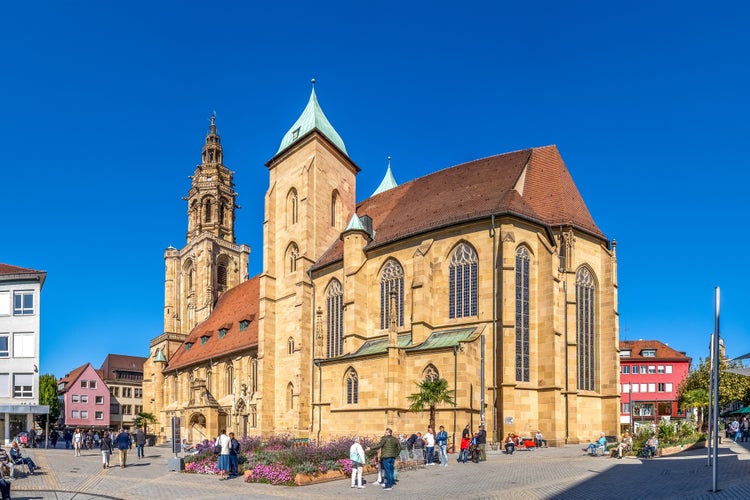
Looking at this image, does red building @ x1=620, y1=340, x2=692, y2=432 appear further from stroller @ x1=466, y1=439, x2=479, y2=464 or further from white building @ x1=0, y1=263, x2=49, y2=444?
white building @ x1=0, y1=263, x2=49, y2=444

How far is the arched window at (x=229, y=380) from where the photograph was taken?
5804cm

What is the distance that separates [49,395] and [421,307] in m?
56.4

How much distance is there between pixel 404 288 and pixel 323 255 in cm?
981

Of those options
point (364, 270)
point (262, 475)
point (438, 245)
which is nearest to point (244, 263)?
point (364, 270)

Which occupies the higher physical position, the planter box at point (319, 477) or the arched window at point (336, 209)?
the arched window at point (336, 209)

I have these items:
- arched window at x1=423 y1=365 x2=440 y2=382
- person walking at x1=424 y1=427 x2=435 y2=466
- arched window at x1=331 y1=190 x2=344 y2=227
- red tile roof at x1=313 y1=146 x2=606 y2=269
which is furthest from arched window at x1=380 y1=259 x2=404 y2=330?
person walking at x1=424 y1=427 x2=435 y2=466

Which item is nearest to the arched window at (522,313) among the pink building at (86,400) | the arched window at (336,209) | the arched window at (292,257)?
the arched window at (336,209)

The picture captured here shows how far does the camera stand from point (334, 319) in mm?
47781

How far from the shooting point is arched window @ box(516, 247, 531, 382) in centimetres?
3687

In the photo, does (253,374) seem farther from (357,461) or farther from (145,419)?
(357,461)

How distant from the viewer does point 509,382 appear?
35656 millimetres

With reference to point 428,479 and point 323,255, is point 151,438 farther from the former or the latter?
point 428,479

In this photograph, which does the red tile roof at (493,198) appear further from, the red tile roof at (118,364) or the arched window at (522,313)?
the red tile roof at (118,364)

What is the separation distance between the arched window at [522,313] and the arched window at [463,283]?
2172 millimetres
